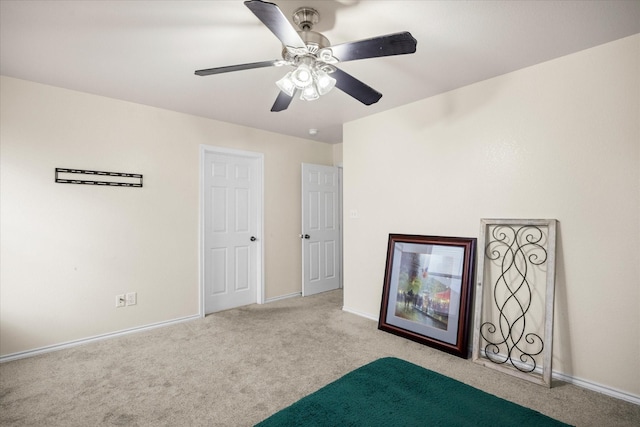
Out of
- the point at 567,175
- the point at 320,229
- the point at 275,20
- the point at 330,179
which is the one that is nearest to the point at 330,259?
the point at 320,229

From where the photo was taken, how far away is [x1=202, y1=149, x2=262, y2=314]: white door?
3.95 metres

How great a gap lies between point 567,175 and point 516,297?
1.00m

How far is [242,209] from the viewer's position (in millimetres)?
4250

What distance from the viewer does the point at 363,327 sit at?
3404 mm

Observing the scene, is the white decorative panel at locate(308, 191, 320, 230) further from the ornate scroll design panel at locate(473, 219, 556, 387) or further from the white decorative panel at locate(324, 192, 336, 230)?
the ornate scroll design panel at locate(473, 219, 556, 387)

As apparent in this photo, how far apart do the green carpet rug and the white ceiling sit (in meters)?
2.30

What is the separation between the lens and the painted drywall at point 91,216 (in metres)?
2.71

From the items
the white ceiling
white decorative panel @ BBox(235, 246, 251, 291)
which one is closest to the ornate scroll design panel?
the white ceiling

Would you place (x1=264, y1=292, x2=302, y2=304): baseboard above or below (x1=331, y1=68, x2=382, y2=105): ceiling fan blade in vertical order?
below

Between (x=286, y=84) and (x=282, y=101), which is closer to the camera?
(x=286, y=84)

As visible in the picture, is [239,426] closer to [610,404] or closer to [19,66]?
[610,404]

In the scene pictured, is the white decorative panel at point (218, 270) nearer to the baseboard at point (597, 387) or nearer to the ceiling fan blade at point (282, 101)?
the ceiling fan blade at point (282, 101)

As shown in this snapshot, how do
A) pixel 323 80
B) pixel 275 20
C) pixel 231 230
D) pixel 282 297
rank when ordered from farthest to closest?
pixel 282 297
pixel 231 230
pixel 323 80
pixel 275 20

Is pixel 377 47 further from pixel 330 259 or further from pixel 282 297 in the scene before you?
pixel 330 259
